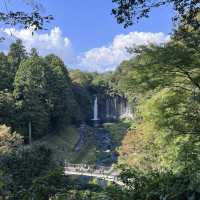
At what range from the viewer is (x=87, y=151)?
54.2m

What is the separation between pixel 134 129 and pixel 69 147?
23.5m

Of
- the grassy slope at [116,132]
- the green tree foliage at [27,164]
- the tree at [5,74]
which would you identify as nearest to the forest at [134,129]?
the green tree foliage at [27,164]

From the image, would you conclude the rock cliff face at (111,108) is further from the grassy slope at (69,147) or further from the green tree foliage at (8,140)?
the green tree foliage at (8,140)

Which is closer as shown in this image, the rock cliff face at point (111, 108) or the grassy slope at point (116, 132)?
the grassy slope at point (116, 132)

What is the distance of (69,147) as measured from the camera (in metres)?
53.5

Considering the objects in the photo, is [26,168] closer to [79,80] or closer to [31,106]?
[31,106]

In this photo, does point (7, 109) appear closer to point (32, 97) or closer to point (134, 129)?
point (32, 97)

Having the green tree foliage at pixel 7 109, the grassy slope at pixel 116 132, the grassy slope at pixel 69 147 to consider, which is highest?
the green tree foliage at pixel 7 109

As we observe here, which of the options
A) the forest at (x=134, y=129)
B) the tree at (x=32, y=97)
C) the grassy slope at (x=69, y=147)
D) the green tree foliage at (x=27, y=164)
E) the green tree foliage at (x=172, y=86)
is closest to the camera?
the forest at (x=134, y=129)

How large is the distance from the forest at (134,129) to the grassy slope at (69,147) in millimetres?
286

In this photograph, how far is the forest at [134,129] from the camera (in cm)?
650

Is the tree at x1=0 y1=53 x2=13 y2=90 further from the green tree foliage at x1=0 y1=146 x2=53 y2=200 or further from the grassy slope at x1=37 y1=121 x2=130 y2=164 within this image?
the green tree foliage at x1=0 y1=146 x2=53 y2=200

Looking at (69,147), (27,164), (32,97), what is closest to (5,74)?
(32,97)

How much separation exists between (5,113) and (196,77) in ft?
104
